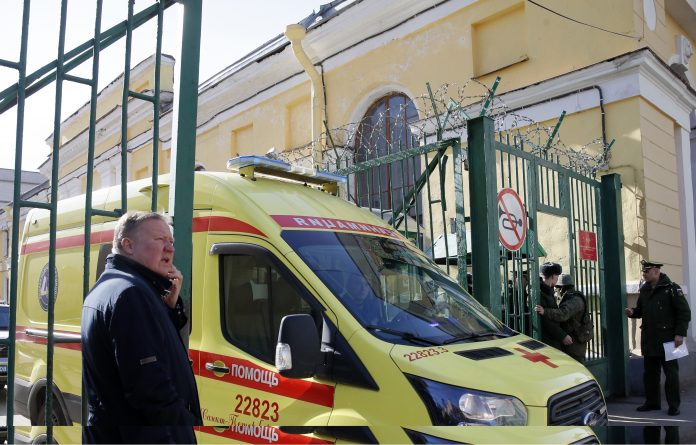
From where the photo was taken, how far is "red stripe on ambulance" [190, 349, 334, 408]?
3.07 meters

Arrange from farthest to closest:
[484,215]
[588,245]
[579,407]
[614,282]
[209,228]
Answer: [614,282]
[588,245]
[484,215]
[209,228]
[579,407]

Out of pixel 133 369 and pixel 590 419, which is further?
pixel 590 419

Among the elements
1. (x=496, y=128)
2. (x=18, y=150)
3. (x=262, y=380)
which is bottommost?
(x=262, y=380)

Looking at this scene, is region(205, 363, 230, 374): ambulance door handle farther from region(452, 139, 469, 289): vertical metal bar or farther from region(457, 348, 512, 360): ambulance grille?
region(452, 139, 469, 289): vertical metal bar

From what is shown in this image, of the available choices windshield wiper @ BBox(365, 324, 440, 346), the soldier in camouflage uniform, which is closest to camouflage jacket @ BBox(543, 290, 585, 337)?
the soldier in camouflage uniform

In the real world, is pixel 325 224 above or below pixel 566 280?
above

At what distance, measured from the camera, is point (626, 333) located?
7934 mm

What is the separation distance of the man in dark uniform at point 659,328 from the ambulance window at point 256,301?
17.8ft

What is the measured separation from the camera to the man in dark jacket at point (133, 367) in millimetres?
2096

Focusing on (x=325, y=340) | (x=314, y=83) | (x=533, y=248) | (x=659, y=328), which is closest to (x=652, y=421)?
(x=659, y=328)

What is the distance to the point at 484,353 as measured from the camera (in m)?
3.32

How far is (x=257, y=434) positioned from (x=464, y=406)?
111 cm

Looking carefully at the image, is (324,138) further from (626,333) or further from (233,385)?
(233,385)

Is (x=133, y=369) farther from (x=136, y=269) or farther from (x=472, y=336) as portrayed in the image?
(x=472, y=336)
